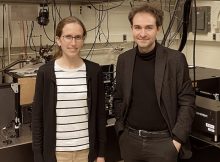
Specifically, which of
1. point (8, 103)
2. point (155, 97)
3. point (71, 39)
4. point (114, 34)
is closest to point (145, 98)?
point (155, 97)

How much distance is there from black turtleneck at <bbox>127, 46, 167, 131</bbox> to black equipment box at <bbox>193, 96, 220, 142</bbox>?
35 cm

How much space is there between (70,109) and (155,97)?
0.44m

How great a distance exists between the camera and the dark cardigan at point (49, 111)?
152 cm

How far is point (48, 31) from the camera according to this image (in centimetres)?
336

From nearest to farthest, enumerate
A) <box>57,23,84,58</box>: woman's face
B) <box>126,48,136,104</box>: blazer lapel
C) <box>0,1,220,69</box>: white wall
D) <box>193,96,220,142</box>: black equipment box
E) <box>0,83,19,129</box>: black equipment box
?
<box>57,23,84,58</box>: woman's face, <box>126,48,136,104</box>: blazer lapel, <box>193,96,220,142</box>: black equipment box, <box>0,83,19,129</box>: black equipment box, <box>0,1,220,69</box>: white wall

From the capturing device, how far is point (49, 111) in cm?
151

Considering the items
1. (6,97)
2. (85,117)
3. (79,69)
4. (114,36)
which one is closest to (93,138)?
(85,117)

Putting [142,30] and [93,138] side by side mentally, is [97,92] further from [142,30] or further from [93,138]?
[142,30]

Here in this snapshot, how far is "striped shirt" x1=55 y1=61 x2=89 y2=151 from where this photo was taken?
153cm

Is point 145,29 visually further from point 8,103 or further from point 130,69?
point 8,103

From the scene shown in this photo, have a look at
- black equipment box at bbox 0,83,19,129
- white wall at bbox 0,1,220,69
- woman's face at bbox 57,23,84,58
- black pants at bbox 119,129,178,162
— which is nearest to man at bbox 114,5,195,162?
black pants at bbox 119,129,178,162

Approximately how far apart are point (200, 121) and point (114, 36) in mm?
2293

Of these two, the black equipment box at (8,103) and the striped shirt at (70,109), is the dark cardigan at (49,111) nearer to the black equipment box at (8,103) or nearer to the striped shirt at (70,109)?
the striped shirt at (70,109)

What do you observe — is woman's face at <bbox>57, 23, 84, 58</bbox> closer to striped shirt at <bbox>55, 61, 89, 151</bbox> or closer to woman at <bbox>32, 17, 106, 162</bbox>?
woman at <bbox>32, 17, 106, 162</bbox>
